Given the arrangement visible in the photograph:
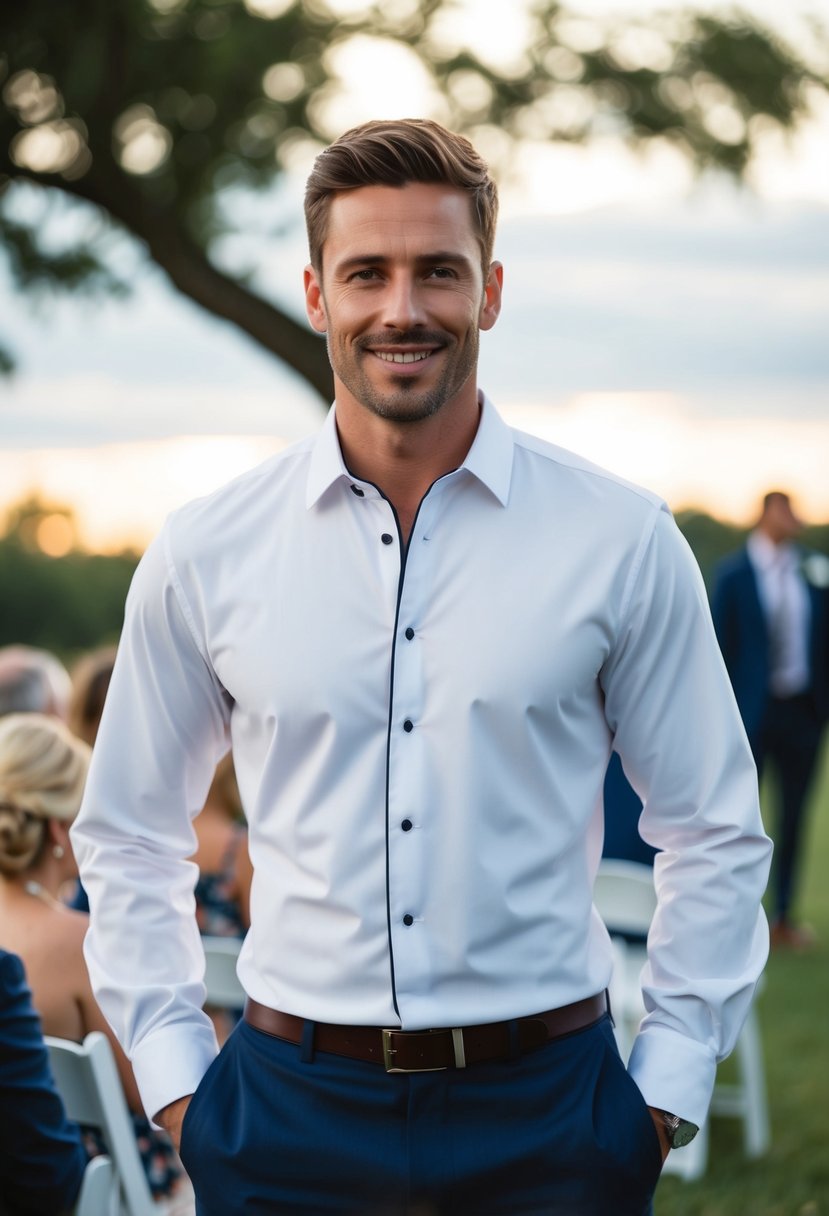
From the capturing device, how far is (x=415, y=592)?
1.87 m

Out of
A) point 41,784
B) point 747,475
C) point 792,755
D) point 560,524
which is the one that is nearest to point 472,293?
point 560,524

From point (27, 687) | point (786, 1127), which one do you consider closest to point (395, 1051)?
point (27, 687)

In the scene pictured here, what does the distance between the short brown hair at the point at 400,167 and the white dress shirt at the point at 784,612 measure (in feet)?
20.0

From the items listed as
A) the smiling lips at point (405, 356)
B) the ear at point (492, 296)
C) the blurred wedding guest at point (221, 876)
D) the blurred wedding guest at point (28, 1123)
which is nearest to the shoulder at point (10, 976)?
the blurred wedding guest at point (28, 1123)

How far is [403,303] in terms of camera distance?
5.98ft

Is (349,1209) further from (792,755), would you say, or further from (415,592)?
(792,755)

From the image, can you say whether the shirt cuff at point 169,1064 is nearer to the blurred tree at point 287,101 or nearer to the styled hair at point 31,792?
the styled hair at point 31,792

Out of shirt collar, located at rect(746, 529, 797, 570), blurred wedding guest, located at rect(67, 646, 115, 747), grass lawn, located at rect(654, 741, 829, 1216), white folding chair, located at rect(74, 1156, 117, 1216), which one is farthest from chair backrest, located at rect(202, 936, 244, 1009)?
shirt collar, located at rect(746, 529, 797, 570)

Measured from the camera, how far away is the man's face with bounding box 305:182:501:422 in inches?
72.4

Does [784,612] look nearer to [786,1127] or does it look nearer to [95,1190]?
[786,1127]

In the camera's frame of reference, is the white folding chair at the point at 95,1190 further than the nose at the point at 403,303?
Yes

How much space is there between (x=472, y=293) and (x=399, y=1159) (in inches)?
43.6

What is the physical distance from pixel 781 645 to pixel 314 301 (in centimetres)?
623

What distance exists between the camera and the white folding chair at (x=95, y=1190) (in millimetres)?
2385
